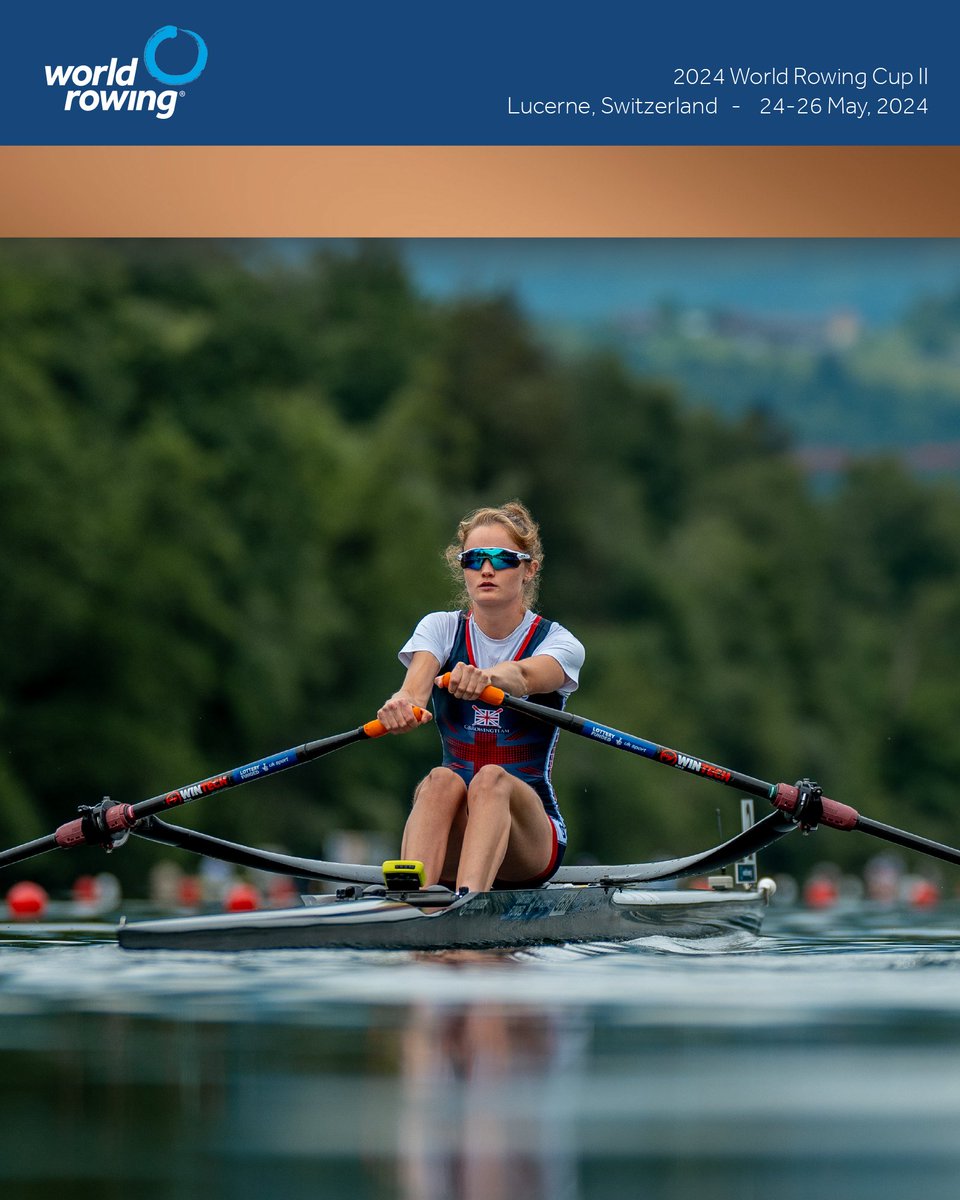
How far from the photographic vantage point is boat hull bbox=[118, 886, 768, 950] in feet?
22.3

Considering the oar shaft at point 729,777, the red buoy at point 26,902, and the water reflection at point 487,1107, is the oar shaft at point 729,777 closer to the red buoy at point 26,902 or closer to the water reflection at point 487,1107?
the water reflection at point 487,1107

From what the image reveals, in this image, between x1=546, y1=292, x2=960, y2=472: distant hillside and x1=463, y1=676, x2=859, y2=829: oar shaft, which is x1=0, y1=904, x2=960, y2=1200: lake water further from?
x1=546, y1=292, x2=960, y2=472: distant hillside

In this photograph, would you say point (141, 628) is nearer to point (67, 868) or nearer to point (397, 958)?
point (67, 868)

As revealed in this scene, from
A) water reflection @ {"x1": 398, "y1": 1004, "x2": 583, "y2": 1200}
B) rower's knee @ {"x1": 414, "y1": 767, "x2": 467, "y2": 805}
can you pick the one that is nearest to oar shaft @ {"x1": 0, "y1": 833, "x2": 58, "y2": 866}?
rower's knee @ {"x1": 414, "y1": 767, "x2": 467, "y2": 805}

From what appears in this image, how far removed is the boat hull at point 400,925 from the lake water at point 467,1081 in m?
0.07

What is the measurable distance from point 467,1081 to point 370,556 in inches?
1425

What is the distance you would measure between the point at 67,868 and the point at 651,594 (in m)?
28.1

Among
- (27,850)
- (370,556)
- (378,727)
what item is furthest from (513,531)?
(370,556)

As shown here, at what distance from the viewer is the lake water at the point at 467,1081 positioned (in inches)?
133

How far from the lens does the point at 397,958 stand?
687 cm

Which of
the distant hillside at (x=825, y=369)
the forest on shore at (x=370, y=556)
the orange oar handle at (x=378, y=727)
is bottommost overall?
the orange oar handle at (x=378, y=727)

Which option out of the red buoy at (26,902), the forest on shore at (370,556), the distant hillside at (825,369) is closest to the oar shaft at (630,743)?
the red buoy at (26,902)

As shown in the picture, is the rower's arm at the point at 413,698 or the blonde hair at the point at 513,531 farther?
the blonde hair at the point at 513,531

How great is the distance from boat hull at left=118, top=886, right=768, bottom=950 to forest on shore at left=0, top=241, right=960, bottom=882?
63.8 feet
